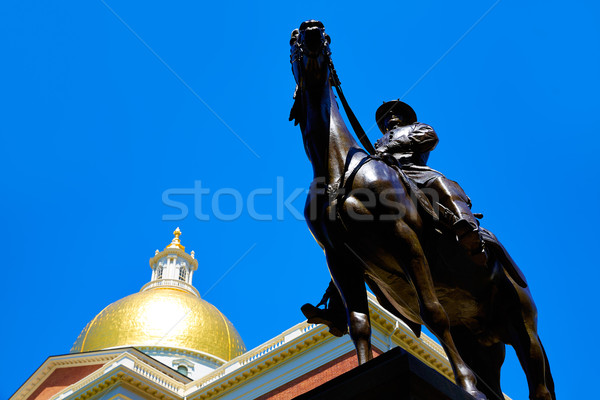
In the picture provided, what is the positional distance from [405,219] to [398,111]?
2.16 meters

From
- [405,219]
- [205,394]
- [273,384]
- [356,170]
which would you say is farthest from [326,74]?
[205,394]

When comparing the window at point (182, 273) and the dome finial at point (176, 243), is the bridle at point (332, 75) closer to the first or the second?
the window at point (182, 273)

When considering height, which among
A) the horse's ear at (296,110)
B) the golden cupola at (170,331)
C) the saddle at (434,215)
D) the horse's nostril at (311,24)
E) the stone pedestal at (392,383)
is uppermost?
the golden cupola at (170,331)

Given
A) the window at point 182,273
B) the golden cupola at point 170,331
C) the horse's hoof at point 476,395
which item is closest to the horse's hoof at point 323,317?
the horse's hoof at point 476,395

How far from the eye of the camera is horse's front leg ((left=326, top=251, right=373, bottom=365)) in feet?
17.1

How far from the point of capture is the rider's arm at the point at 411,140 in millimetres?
6639

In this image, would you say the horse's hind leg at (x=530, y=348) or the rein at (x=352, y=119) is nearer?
the horse's hind leg at (x=530, y=348)

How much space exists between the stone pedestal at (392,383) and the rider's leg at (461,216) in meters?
1.62

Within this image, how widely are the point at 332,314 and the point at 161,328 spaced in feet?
189

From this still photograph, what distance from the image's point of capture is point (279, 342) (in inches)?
1286

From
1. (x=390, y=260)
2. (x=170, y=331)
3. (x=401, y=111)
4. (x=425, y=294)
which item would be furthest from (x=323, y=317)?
(x=170, y=331)

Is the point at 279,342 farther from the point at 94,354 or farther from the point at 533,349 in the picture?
the point at 533,349

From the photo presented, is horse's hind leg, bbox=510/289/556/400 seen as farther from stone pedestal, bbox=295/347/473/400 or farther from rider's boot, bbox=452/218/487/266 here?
stone pedestal, bbox=295/347/473/400

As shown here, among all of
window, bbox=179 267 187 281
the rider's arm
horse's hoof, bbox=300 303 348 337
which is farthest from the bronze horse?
window, bbox=179 267 187 281
